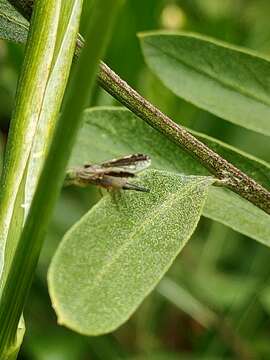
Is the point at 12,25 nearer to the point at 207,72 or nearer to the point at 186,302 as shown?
the point at 207,72

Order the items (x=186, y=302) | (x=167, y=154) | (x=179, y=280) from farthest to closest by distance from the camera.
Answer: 1. (x=179, y=280)
2. (x=186, y=302)
3. (x=167, y=154)

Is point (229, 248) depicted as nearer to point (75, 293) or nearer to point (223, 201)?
point (223, 201)

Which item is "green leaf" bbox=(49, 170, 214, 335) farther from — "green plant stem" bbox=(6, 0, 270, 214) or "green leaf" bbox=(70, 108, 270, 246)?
"green leaf" bbox=(70, 108, 270, 246)

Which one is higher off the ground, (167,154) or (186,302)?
(167,154)

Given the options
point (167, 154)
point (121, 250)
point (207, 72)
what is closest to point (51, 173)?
point (121, 250)

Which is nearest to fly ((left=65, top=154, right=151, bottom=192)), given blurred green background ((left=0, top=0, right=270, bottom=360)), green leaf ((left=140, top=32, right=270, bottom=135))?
green leaf ((left=140, top=32, right=270, bottom=135))

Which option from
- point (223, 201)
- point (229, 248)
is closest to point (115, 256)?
point (223, 201)

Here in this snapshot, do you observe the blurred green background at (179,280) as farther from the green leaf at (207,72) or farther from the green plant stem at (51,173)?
the green plant stem at (51,173)
